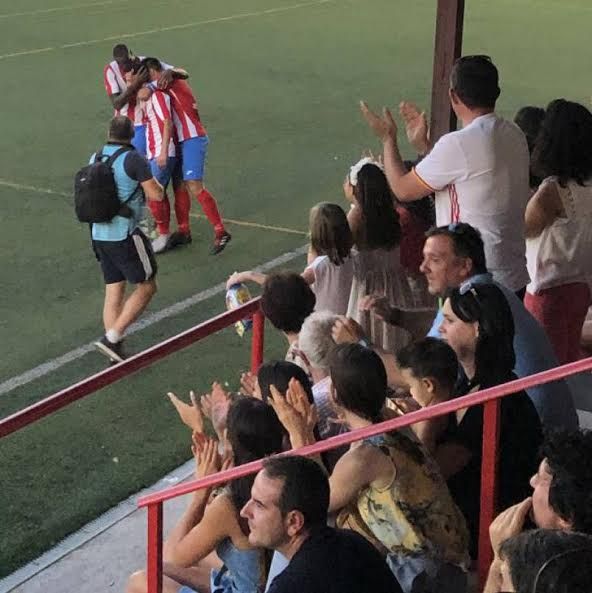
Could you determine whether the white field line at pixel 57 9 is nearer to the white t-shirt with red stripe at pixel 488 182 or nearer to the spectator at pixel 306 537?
the white t-shirt with red stripe at pixel 488 182

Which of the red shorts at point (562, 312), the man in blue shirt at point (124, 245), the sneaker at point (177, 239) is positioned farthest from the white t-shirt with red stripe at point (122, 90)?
the red shorts at point (562, 312)

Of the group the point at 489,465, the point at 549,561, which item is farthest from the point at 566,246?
the point at 549,561

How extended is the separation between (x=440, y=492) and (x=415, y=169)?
2135mm

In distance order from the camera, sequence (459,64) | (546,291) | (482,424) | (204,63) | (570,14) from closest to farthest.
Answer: (482,424), (459,64), (546,291), (204,63), (570,14)

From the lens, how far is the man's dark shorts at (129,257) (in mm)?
7902

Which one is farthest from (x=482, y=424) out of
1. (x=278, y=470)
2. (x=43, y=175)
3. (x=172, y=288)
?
(x=43, y=175)

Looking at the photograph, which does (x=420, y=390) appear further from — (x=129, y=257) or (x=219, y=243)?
(x=219, y=243)

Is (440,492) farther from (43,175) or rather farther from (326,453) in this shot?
(43,175)

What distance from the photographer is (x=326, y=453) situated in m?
4.57

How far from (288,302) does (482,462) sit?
161 cm

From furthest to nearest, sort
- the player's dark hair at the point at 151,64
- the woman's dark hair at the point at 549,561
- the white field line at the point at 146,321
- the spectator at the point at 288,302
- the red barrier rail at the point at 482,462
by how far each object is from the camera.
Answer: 1. the player's dark hair at the point at 151,64
2. the white field line at the point at 146,321
3. the spectator at the point at 288,302
4. the red barrier rail at the point at 482,462
5. the woman's dark hair at the point at 549,561

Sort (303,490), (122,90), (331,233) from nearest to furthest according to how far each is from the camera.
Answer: (303,490) → (331,233) → (122,90)

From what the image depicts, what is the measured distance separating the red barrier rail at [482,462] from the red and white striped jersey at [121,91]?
A: 6.68 m

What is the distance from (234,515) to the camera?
4.05 metres
